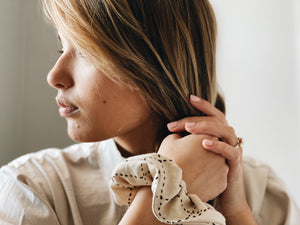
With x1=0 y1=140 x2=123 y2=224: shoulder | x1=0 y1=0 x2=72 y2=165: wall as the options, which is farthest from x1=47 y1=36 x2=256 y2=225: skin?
x1=0 y1=0 x2=72 y2=165: wall

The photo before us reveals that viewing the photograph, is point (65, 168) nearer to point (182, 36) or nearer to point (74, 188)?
point (74, 188)

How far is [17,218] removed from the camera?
700mm

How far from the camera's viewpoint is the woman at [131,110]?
68 cm

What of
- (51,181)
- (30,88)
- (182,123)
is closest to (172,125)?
(182,123)

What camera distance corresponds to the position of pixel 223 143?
0.72m

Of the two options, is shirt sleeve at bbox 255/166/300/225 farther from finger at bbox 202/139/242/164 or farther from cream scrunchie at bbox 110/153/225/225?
cream scrunchie at bbox 110/153/225/225

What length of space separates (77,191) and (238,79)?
0.91 metres

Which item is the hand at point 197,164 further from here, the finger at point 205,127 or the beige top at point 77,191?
the beige top at point 77,191

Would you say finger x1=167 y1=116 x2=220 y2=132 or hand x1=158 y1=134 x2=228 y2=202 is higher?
finger x1=167 y1=116 x2=220 y2=132

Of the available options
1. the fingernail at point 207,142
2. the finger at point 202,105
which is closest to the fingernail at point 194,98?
the finger at point 202,105

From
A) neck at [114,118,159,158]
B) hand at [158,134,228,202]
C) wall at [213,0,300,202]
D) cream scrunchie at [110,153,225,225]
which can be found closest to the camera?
cream scrunchie at [110,153,225,225]

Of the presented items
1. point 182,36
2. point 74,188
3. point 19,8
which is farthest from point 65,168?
point 19,8

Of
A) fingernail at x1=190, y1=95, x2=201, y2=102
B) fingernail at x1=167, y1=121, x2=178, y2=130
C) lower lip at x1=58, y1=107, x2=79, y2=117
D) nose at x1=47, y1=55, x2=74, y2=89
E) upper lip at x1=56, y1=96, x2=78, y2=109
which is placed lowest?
fingernail at x1=167, y1=121, x2=178, y2=130

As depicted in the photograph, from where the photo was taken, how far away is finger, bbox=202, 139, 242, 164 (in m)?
0.70
